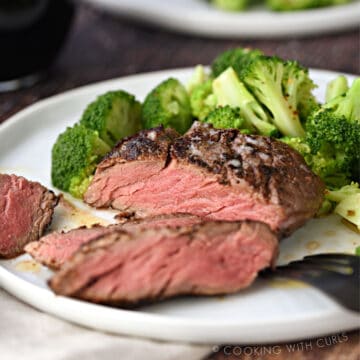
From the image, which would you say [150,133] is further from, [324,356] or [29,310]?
[324,356]

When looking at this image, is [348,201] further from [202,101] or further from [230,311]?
[202,101]

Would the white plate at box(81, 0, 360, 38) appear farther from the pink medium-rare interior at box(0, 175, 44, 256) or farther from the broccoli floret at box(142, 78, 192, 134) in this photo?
the pink medium-rare interior at box(0, 175, 44, 256)

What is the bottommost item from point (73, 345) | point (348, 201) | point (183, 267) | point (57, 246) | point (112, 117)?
point (348, 201)

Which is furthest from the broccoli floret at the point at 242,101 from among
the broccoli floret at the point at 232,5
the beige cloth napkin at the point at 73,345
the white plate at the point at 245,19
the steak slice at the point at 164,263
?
the broccoli floret at the point at 232,5

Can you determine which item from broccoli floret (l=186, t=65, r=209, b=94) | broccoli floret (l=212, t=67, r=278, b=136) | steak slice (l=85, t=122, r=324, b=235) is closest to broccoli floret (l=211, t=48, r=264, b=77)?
broccoli floret (l=186, t=65, r=209, b=94)

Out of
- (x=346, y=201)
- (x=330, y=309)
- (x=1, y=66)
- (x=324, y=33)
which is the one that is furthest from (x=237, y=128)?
(x=324, y=33)

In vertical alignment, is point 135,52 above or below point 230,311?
above

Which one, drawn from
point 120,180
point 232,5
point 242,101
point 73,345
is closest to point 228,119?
point 242,101
